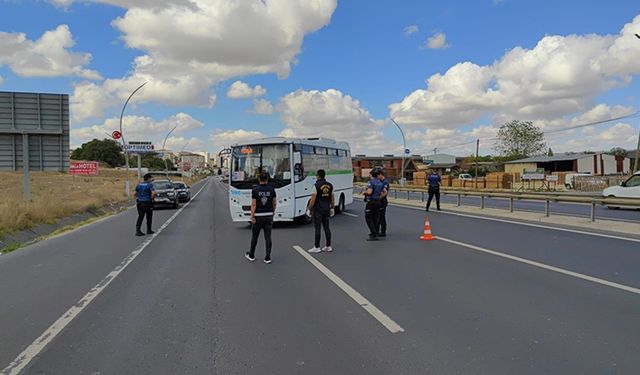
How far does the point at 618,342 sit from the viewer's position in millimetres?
4852

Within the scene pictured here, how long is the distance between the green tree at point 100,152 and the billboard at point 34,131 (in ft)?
486

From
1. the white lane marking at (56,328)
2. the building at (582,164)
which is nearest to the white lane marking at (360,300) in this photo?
the white lane marking at (56,328)

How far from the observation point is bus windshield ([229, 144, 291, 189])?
1616 cm

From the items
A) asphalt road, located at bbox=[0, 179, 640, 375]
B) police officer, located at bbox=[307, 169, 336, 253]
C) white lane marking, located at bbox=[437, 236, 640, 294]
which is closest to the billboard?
asphalt road, located at bbox=[0, 179, 640, 375]

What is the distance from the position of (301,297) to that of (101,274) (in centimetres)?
414

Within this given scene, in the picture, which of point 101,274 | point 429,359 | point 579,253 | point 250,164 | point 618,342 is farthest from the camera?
point 250,164

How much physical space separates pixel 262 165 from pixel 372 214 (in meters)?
4.87

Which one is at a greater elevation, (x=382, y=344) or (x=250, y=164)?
(x=250, y=164)

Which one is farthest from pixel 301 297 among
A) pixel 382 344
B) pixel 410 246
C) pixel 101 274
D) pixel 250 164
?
pixel 250 164

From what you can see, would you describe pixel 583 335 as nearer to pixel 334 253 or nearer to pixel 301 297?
pixel 301 297

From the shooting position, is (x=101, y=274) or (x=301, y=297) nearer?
(x=301, y=297)

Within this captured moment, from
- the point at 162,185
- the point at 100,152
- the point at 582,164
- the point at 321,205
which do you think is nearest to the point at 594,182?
the point at 582,164

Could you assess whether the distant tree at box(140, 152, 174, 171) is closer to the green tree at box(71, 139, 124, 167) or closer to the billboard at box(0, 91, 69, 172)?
the green tree at box(71, 139, 124, 167)

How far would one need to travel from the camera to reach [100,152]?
163250mm
